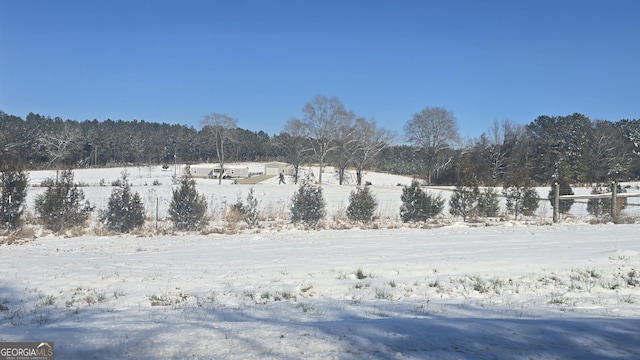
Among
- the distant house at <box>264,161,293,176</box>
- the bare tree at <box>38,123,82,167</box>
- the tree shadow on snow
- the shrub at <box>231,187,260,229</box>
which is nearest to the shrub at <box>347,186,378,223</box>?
the shrub at <box>231,187,260,229</box>

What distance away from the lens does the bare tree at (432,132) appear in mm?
64812

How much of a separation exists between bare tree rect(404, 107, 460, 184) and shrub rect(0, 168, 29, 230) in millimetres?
54597

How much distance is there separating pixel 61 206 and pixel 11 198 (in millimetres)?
1609

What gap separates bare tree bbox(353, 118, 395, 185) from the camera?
60.5 m

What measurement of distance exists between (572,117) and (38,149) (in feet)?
351

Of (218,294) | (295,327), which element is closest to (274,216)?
(218,294)

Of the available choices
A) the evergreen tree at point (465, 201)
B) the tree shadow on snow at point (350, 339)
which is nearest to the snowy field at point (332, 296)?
the tree shadow on snow at point (350, 339)

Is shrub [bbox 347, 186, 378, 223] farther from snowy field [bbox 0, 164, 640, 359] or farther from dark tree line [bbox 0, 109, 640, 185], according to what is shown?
dark tree line [bbox 0, 109, 640, 185]

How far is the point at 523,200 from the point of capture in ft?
66.8

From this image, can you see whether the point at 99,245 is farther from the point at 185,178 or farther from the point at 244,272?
the point at 244,272

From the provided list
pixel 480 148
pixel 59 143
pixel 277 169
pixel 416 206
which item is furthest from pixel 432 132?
pixel 59 143

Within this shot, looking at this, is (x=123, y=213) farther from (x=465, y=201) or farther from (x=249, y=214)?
(x=465, y=201)

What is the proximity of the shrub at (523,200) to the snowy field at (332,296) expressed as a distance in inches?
232

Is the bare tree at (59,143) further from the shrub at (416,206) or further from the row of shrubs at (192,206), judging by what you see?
the shrub at (416,206)
